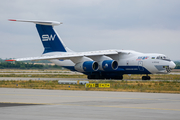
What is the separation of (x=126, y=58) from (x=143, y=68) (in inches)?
115

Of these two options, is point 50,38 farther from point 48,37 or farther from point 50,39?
point 48,37

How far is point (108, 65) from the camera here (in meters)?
41.8

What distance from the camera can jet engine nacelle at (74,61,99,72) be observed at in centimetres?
4178

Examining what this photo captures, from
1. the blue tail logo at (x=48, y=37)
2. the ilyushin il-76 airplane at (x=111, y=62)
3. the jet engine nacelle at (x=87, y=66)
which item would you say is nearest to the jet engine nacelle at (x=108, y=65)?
the ilyushin il-76 airplane at (x=111, y=62)

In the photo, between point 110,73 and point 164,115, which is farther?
point 110,73

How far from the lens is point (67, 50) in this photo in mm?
48375

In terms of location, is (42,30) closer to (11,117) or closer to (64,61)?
(64,61)

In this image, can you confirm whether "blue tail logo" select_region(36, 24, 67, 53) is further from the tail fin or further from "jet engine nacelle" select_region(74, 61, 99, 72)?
"jet engine nacelle" select_region(74, 61, 99, 72)

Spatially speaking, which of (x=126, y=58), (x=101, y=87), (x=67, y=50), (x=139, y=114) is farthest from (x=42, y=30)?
(x=139, y=114)

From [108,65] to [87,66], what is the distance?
106 inches

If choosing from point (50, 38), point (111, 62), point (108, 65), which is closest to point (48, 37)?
point (50, 38)

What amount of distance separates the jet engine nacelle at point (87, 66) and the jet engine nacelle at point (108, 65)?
2.33 feet

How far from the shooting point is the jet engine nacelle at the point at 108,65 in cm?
4181

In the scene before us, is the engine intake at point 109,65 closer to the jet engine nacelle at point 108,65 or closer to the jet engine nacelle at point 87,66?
the jet engine nacelle at point 108,65
